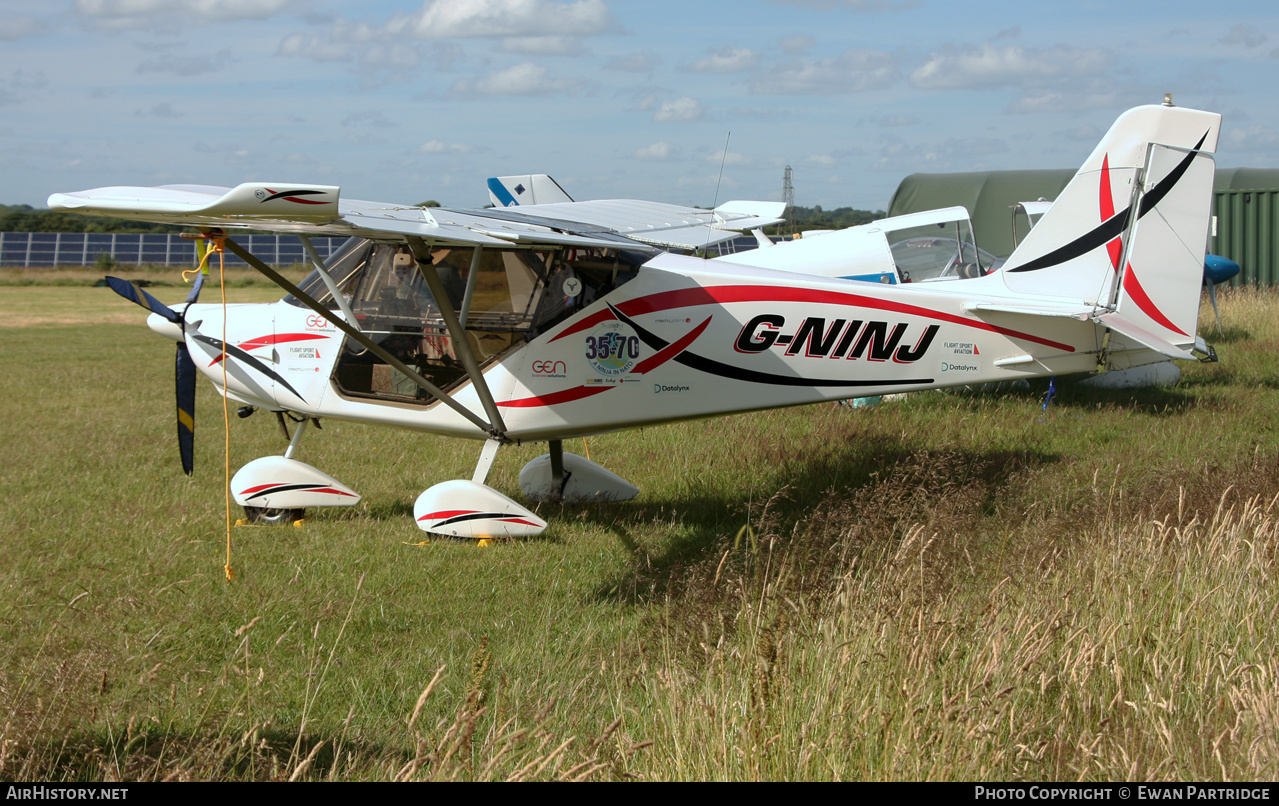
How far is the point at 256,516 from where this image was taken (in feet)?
23.6

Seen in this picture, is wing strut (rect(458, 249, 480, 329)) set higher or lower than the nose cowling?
higher

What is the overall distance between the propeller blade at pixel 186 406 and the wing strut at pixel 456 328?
2.18 metres

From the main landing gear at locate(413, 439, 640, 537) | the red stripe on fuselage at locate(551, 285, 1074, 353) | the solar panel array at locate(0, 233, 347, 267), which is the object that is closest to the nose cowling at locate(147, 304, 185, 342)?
the main landing gear at locate(413, 439, 640, 537)

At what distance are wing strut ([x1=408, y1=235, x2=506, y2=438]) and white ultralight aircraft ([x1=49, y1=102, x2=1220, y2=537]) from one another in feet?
0.05

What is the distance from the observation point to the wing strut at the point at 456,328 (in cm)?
579

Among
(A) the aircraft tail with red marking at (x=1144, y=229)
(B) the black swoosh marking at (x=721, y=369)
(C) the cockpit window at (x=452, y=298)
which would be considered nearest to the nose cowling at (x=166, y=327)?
(C) the cockpit window at (x=452, y=298)

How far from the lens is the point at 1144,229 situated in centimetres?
709

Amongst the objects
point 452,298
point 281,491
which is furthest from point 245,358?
point 452,298

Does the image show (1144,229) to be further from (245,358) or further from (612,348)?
(245,358)

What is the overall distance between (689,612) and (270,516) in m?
4.10

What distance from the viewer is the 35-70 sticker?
650 cm

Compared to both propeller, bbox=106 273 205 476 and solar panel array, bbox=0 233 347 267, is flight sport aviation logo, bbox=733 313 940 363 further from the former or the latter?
solar panel array, bbox=0 233 347 267

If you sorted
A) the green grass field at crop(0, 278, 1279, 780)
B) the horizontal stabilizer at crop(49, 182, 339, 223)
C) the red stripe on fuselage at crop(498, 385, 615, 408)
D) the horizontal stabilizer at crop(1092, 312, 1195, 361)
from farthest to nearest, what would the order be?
the horizontal stabilizer at crop(1092, 312, 1195, 361), the red stripe on fuselage at crop(498, 385, 615, 408), the horizontal stabilizer at crop(49, 182, 339, 223), the green grass field at crop(0, 278, 1279, 780)

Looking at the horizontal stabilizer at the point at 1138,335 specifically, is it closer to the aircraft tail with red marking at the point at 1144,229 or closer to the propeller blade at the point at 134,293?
the aircraft tail with red marking at the point at 1144,229
